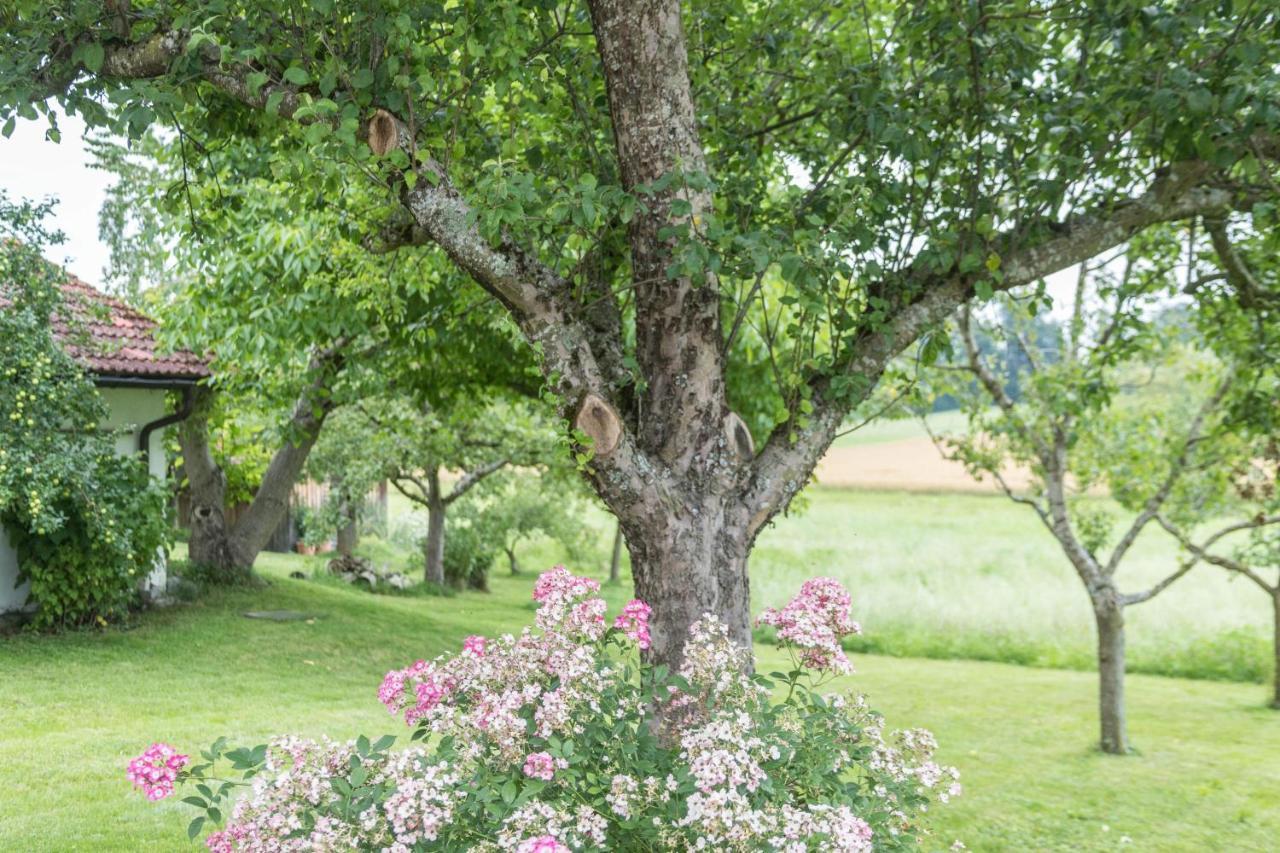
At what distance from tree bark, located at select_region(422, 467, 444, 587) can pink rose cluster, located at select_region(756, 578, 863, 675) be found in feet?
53.7

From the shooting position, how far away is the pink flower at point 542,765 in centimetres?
261

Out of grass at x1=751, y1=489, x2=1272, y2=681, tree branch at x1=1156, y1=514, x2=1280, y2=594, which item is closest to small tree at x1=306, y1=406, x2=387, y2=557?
grass at x1=751, y1=489, x2=1272, y2=681

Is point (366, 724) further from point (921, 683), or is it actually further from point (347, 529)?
point (347, 529)

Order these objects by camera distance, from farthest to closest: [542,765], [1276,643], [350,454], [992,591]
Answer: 1. [992,591]
2. [350,454]
3. [1276,643]
4. [542,765]

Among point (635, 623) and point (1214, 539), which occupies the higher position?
point (1214, 539)

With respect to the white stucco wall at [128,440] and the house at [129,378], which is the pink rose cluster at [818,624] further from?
the white stucco wall at [128,440]

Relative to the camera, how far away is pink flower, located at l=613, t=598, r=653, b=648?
3.24 m

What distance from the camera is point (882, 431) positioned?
31312 millimetres

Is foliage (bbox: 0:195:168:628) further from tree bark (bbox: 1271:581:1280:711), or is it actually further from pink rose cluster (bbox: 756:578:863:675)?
tree bark (bbox: 1271:581:1280:711)

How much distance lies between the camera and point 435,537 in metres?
19.8

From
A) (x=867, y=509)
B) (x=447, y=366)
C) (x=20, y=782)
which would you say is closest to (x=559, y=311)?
(x=20, y=782)

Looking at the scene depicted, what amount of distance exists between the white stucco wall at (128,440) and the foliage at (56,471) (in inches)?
7.1

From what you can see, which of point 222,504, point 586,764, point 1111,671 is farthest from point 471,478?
point 586,764

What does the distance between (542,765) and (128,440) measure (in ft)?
35.7
